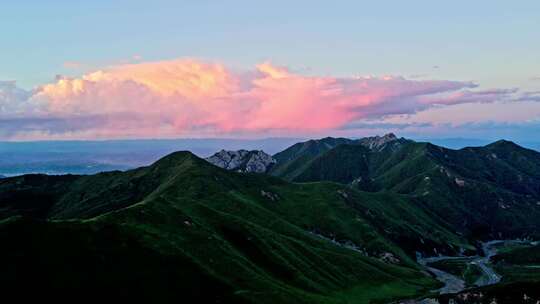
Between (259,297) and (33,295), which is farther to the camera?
(259,297)

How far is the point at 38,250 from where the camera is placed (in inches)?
6378

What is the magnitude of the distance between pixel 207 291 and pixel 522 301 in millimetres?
111206

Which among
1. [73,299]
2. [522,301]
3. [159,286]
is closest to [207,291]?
[159,286]

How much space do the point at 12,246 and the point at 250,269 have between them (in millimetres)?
78946

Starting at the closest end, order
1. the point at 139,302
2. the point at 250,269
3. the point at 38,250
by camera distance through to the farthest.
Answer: the point at 139,302
the point at 38,250
the point at 250,269

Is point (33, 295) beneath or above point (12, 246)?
beneath

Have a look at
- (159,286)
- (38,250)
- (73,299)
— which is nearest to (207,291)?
(159,286)

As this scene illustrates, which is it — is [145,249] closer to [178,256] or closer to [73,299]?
[178,256]

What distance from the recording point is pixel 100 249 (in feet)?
564

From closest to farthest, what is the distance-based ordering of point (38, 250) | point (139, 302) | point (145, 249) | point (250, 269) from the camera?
point (139, 302) → point (38, 250) → point (145, 249) → point (250, 269)

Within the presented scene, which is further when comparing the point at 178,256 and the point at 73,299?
the point at 178,256

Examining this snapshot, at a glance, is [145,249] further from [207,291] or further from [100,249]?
[207,291]

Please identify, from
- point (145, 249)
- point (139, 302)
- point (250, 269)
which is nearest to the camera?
point (139, 302)

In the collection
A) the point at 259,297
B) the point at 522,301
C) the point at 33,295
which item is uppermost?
the point at 33,295
